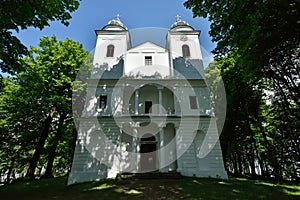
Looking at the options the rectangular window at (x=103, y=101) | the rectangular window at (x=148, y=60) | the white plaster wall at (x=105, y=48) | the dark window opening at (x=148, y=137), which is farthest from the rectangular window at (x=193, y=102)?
the white plaster wall at (x=105, y=48)

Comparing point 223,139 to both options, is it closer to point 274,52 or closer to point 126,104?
point 126,104

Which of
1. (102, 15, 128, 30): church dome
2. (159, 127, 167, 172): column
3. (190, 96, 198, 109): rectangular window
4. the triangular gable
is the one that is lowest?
(159, 127, 167, 172): column

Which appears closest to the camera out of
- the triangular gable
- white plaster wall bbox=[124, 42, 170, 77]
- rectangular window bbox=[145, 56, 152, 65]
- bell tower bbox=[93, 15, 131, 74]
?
white plaster wall bbox=[124, 42, 170, 77]

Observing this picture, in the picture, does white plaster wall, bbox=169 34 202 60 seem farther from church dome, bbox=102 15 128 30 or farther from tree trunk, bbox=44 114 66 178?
tree trunk, bbox=44 114 66 178

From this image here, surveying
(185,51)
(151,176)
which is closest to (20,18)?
(151,176)

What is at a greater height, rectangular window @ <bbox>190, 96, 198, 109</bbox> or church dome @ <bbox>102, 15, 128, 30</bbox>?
church dome @ <bbox>102, 15, 128, 30</bbox>

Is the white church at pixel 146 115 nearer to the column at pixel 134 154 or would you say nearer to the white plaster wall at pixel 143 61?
the column at pixel 134 154

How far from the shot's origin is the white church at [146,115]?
1672cm

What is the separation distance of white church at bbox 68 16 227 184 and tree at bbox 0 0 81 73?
865 centimetres

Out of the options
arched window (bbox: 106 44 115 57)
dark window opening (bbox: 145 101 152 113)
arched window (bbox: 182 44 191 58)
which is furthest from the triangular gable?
dark window opening (bbox: 145 101 152 113)

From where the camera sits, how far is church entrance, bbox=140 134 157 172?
18.1 m

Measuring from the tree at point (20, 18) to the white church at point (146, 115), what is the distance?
8.65 meters

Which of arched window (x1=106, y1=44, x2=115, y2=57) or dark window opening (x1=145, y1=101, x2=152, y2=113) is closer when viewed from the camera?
dark window opening (x1=145, y1=101, x2=152, y2=113)

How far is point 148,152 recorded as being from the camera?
18.8m
